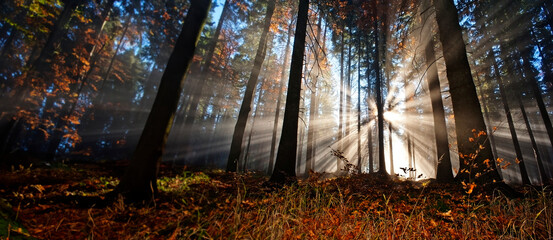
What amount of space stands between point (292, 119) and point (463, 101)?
171 inches

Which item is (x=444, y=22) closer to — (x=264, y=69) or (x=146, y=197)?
(x=146, y=197)

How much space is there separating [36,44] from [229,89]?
1759 cm

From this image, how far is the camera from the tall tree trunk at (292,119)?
5.87 meters

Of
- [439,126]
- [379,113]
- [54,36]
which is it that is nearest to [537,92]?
[379,113]

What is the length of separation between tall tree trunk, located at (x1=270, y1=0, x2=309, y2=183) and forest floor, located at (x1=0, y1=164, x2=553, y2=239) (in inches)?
43.6

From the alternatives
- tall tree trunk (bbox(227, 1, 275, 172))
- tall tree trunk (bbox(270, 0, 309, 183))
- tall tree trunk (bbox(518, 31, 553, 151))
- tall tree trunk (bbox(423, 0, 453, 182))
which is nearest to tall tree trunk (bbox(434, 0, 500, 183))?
tall tree trunk (bbox(423, 0, 453, 182))

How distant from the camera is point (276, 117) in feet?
60.8

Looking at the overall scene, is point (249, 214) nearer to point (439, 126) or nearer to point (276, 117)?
point (439, 126)

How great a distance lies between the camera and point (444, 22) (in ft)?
19.1

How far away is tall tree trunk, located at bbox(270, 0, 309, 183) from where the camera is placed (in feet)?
19.2

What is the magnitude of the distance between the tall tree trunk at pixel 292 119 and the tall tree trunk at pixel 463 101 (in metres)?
3.95

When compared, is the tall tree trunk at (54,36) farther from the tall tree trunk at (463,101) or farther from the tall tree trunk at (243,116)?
the tall tree trunk at (463,101)

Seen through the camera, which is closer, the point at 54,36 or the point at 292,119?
the point at 292,119

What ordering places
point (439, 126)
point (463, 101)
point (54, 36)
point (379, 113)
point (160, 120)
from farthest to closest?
1. point (379, 113)
2. point (54, 36)
3. point (439, 126)
4. point (463, 101)
5. point (160, 120)
